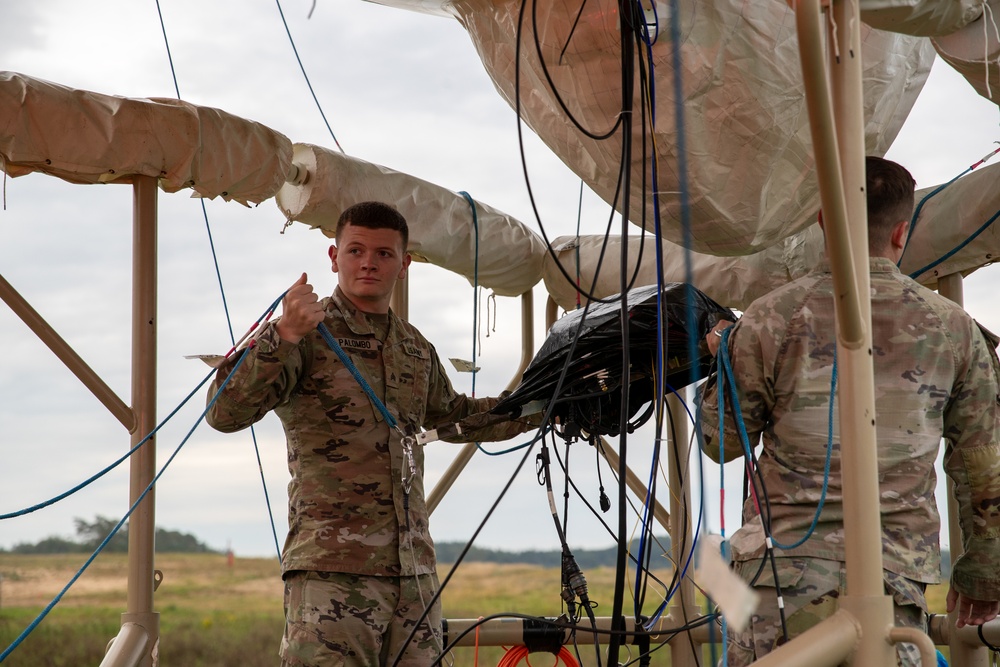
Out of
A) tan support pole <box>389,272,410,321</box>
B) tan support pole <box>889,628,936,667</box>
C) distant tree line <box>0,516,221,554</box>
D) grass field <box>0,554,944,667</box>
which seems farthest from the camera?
grass field <box>0,554,944,667</box>

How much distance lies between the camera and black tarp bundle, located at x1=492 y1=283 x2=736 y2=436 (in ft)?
8.11

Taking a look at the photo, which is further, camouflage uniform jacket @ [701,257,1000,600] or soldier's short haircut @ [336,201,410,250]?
soldier's short haircut @ [336,201,410,250]

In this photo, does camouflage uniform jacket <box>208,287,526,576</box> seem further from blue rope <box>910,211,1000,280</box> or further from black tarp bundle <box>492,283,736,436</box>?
blue rope <box>910,211,1000,280</box>

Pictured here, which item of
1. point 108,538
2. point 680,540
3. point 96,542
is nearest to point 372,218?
point 108,538

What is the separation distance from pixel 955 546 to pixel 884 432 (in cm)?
189

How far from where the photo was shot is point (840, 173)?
1.47m

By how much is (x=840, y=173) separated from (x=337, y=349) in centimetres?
135

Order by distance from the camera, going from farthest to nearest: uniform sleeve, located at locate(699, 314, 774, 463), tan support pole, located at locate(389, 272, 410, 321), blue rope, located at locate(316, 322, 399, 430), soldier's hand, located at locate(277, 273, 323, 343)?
1. tan support pole, located at locate(389, 272, 410, 321)
2. blue rope, located at locate(316, 322, 399, 430)
3. soldier's hand, located at locate(277, 273, 323, 343)
4. uniform sleeve, located at locate(699, 314, 774, 463)

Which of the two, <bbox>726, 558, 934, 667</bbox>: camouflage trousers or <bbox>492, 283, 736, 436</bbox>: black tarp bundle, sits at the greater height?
<bbox>492, 283, 736, 436</bbox>: black tarp bundle

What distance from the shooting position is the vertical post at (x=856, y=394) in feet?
4.85

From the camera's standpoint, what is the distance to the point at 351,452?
2521mm

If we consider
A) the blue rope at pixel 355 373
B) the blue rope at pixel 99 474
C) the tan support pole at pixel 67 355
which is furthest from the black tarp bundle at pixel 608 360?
the tan support pole at pixel 67 355

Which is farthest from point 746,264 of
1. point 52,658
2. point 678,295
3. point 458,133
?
point 52,658

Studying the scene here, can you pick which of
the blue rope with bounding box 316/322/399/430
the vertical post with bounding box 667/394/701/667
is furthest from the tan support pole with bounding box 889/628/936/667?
the vertical post with bounding box 667/394/701/667
